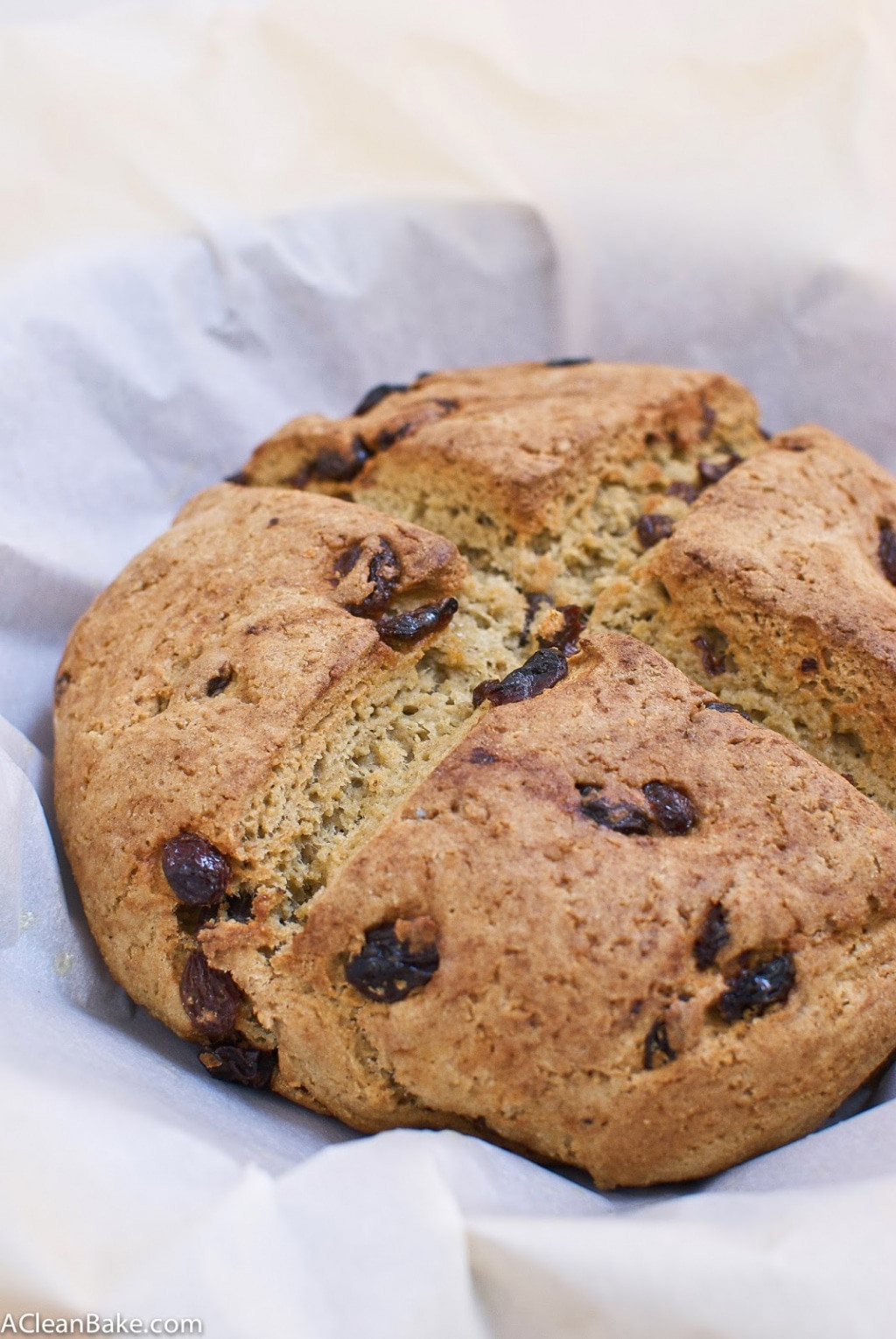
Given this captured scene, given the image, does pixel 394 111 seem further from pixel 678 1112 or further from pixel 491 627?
pixel 678 1112

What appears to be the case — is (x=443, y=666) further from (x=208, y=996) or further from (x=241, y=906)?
(x=208, y=996)

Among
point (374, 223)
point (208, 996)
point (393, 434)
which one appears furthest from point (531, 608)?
point (374, 223)

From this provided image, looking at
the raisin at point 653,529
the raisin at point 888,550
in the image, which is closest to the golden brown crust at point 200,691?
the raisin at point 653,529

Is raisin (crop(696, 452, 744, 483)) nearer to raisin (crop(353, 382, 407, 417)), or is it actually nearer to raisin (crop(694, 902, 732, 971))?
Answer: raisin (crop(353, 382, 407, 417))

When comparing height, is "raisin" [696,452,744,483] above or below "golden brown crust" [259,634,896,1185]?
above

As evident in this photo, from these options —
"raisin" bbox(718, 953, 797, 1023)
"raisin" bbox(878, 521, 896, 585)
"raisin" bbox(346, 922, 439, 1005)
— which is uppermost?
"raisin" bbox(878, 521, 896, 585)

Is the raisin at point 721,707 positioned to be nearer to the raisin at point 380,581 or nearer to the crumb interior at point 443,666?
the crumb interior at point 443,666

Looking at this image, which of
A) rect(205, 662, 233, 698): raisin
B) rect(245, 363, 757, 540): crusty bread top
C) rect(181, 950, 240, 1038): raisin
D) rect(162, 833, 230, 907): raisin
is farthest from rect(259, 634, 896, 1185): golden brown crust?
rect(245, 363, 757, 540): crusty bread top

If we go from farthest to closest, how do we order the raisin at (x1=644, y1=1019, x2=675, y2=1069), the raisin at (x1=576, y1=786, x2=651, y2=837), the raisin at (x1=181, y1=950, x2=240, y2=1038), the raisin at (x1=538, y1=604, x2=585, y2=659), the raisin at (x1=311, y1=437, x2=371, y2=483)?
the raisin at (x1=311, y1=437, x2=371, y2=483) < the raisin at (x1=538, y1=604, x2=585, y2=659) < the raisin at (x1=181, y1=950, x2=240, y2=1038) < the raisin at (x1=576, y1=786, x2=651, y2=837) < the raisin at (x1=644, y1=1019, x2=675, y2=1069)
